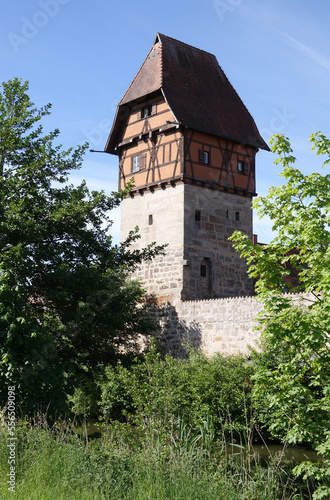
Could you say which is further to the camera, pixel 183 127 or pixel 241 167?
pixel 241 167

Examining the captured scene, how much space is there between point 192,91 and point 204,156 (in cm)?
284

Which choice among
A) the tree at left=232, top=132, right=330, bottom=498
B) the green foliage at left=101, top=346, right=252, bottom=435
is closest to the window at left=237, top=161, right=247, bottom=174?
the green foliage at left=101, top=346, right=252, bottom=435

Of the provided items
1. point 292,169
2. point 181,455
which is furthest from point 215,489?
point 292,169

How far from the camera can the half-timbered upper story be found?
73.9 ft

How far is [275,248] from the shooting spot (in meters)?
8.47

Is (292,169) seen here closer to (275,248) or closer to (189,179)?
(275,248)

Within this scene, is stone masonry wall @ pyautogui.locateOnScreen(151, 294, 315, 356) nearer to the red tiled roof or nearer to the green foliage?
the green foliage

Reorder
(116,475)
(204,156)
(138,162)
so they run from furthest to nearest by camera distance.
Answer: (138,162) < (204,156) < (116,475)

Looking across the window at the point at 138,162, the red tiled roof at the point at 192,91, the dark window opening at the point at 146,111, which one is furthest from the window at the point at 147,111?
the window at the point at 138,162

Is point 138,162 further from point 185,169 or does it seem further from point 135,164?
point 185,169

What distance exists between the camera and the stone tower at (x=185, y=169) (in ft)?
72.3

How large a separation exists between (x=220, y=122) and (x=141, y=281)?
7165 mm

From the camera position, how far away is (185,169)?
22.1 metres

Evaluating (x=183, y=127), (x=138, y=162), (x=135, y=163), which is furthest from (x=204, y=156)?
(x=135, y=163)
